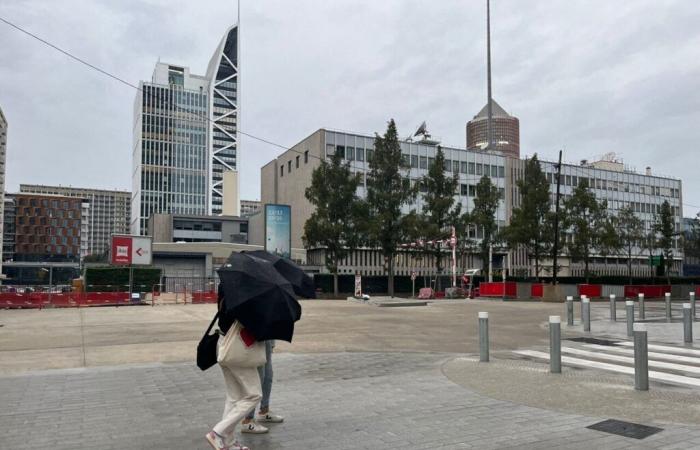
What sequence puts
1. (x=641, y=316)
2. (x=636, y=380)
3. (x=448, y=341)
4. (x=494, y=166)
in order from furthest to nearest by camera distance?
(x=494, y=166) → (x=641, y=316) → (x=448, y=341) → (x=636, y=380)

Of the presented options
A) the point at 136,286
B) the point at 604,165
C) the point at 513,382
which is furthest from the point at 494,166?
the point at 513,382

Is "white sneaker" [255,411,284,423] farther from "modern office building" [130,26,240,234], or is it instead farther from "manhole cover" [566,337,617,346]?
"modern office building" [130,26,240,234]

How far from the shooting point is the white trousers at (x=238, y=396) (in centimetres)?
450

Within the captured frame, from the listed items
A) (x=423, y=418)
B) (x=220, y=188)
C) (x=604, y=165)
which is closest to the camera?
(x=423, y=418)

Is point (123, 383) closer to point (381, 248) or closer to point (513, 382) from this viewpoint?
point (513, 382)

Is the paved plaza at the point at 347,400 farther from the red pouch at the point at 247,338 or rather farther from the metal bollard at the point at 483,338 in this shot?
the red pouch at the point at 247,338

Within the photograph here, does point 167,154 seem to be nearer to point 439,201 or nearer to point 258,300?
point 439,201

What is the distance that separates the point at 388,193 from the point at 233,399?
115 ft

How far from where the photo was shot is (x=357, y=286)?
115ft

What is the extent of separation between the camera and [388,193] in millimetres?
39375

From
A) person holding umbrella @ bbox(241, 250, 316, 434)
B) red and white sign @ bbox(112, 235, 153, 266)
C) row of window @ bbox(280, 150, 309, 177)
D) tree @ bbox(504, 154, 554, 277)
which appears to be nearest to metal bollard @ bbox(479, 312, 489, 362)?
person holding umbrella @ bbox(241, 250, 316, 434)

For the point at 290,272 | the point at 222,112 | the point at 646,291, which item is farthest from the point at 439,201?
the point at 222,112

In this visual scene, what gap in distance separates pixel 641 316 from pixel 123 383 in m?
18.2

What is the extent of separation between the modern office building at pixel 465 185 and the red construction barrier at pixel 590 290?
12928mm
